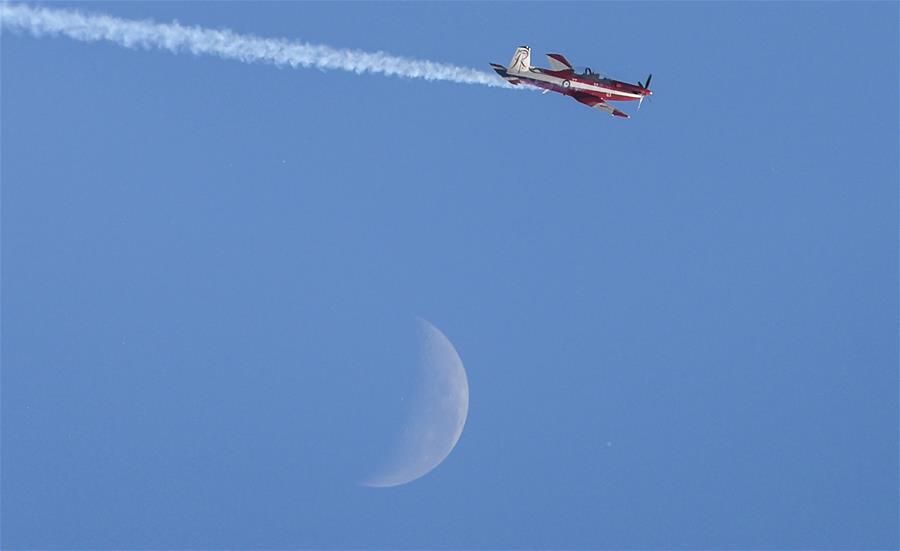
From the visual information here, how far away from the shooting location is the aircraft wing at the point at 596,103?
280 feet

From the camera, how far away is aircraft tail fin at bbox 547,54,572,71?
83.6m

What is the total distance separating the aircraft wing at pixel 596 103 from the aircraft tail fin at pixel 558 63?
1.71m

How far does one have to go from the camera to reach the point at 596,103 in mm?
85438

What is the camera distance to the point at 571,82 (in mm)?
84375

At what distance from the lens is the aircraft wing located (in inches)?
3359

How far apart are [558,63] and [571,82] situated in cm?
123

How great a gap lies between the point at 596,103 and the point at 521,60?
A: 15.4ft

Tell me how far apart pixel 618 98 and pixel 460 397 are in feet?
61.9

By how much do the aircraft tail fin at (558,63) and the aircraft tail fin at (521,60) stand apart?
3.48 feet

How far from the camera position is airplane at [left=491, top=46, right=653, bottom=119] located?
83.6 metres

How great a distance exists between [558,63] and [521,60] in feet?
6.11

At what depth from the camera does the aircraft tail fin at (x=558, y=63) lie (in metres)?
83.6

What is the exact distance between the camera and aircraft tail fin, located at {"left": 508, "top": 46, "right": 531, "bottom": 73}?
8331 cm

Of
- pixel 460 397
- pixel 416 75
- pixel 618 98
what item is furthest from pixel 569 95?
pixel 460 397
